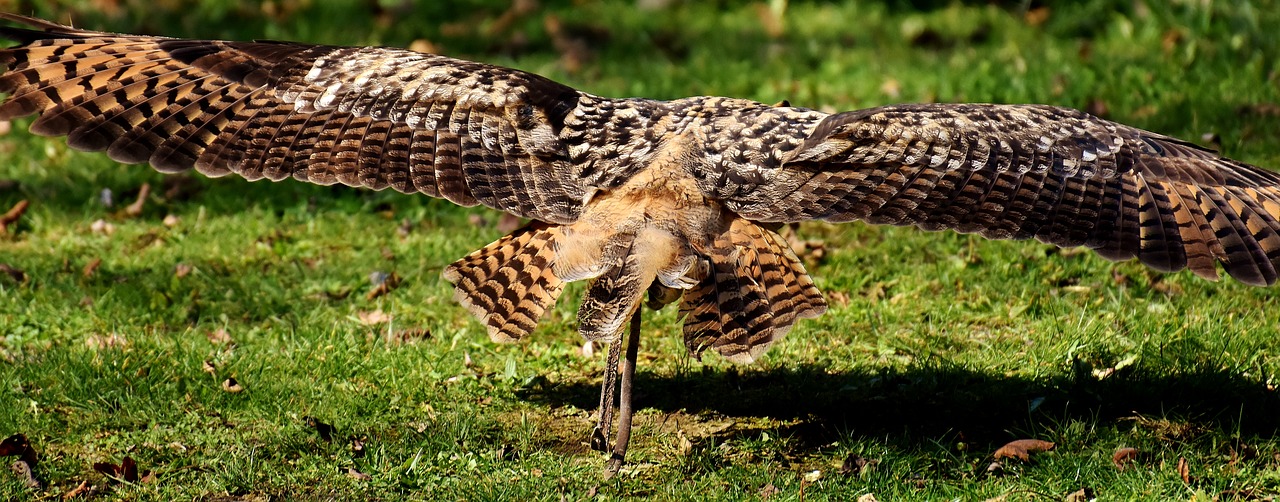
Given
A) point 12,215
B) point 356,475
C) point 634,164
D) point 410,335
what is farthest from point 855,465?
point 12,215

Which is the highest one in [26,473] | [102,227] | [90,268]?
[26,473]

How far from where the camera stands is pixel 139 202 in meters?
7.98

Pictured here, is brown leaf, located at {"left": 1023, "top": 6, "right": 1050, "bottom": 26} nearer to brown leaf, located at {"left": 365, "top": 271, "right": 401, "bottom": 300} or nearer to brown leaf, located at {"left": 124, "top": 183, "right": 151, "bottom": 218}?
brown leaf, located at {"left": 365, "top": 271, "right": 401, "bottom": 300}

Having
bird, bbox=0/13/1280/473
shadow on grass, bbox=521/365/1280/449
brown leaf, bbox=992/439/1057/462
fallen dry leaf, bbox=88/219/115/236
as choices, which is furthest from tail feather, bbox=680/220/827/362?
fallen dry leaf, bbox=88/219/115/236

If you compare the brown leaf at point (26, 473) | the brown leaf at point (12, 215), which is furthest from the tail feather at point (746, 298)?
the brown leaf at point (12, 215)

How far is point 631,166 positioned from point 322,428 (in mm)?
1733

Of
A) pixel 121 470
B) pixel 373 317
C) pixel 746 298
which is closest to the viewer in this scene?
pixel 746 298

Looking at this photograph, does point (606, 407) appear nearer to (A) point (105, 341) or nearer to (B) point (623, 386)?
(B) point (623, 386)

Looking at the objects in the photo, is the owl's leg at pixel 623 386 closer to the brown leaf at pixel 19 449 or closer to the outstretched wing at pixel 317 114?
the outstretched wing at pixel 317 114

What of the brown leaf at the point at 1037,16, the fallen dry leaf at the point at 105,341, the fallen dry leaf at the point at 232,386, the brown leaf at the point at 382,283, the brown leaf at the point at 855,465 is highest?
the brown leaf at the point at 855,465

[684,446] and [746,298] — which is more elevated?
[746,298]

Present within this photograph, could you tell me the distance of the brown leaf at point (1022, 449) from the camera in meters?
5.12

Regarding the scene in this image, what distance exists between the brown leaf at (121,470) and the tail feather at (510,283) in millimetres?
1478

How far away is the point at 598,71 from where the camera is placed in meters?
10.3
